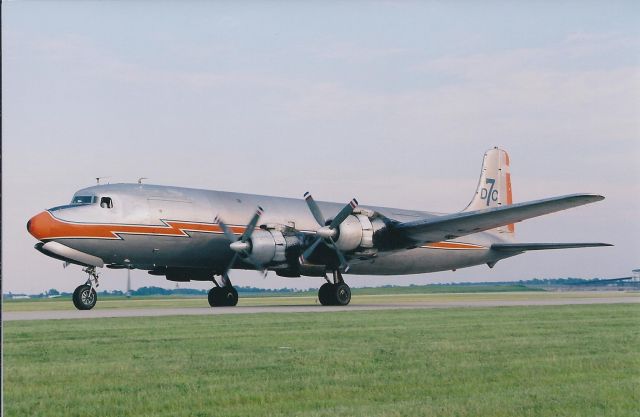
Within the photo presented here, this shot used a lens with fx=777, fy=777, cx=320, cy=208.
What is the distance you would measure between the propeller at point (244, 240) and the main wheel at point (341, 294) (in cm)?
342

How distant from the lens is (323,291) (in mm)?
33125

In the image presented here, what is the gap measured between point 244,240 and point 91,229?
570 cm

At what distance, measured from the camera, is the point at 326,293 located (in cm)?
3300

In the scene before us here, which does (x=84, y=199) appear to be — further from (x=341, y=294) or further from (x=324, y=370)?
(x=324, y=370)

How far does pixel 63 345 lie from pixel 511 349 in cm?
807

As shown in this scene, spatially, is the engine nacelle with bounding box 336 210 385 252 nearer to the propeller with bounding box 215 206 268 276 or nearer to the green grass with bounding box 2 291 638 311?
the propeller with bounding box 215 206 268 276

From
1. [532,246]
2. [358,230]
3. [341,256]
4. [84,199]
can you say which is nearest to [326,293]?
[341,256]

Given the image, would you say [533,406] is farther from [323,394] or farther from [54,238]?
[54,238]

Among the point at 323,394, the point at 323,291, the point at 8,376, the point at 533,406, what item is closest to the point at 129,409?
the point at 323,394

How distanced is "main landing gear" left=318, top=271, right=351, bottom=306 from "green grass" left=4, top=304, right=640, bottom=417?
14.3 m

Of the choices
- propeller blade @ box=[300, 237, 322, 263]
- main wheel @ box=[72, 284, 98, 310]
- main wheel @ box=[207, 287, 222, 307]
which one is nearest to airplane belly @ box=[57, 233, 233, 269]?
main wheel @ box=[72, 284, 98, 310]

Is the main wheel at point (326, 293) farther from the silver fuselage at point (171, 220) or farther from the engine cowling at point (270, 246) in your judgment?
the engine cowling at point (270, 246)

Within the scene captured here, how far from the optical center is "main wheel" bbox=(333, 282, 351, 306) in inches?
1289

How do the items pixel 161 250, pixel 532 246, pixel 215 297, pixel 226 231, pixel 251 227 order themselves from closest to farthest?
pixel 161 250 < pixel 251 227 < pixel 226 231 < pixel 215 297 < pixel 532 246
